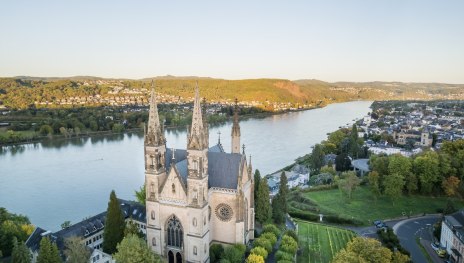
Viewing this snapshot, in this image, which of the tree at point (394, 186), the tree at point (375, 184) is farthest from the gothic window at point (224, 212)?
the tree at point (375, 184)

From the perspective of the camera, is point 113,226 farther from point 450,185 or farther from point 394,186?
point 450,185

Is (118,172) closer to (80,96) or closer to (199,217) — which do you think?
(199,217)

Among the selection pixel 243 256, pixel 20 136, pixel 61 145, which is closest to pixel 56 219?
pixel 243 256

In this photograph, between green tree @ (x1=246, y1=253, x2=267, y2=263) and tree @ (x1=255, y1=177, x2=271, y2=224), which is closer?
green tree @ (x1=246, y1=253, x2=267, y2=263)

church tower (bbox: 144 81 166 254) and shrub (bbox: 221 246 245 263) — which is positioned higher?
church tower (bbox: 144 81 166 254)

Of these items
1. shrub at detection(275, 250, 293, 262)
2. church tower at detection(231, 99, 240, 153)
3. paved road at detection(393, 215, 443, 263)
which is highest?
church tower at detection(231, 99, 240, 153)

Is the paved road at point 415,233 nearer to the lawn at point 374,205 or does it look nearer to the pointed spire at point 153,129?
the lawn at point 374,205

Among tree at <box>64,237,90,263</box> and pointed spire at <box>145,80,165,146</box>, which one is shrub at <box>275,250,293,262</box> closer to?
pointed spire at <box>145,80,165,146</box>

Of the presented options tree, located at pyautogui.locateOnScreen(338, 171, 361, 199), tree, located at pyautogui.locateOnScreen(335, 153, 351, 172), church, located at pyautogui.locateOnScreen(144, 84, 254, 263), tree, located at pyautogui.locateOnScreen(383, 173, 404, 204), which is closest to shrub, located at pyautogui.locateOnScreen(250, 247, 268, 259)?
church, located at pyautogui.locateOnScreen(144, 84, 254, 263)
